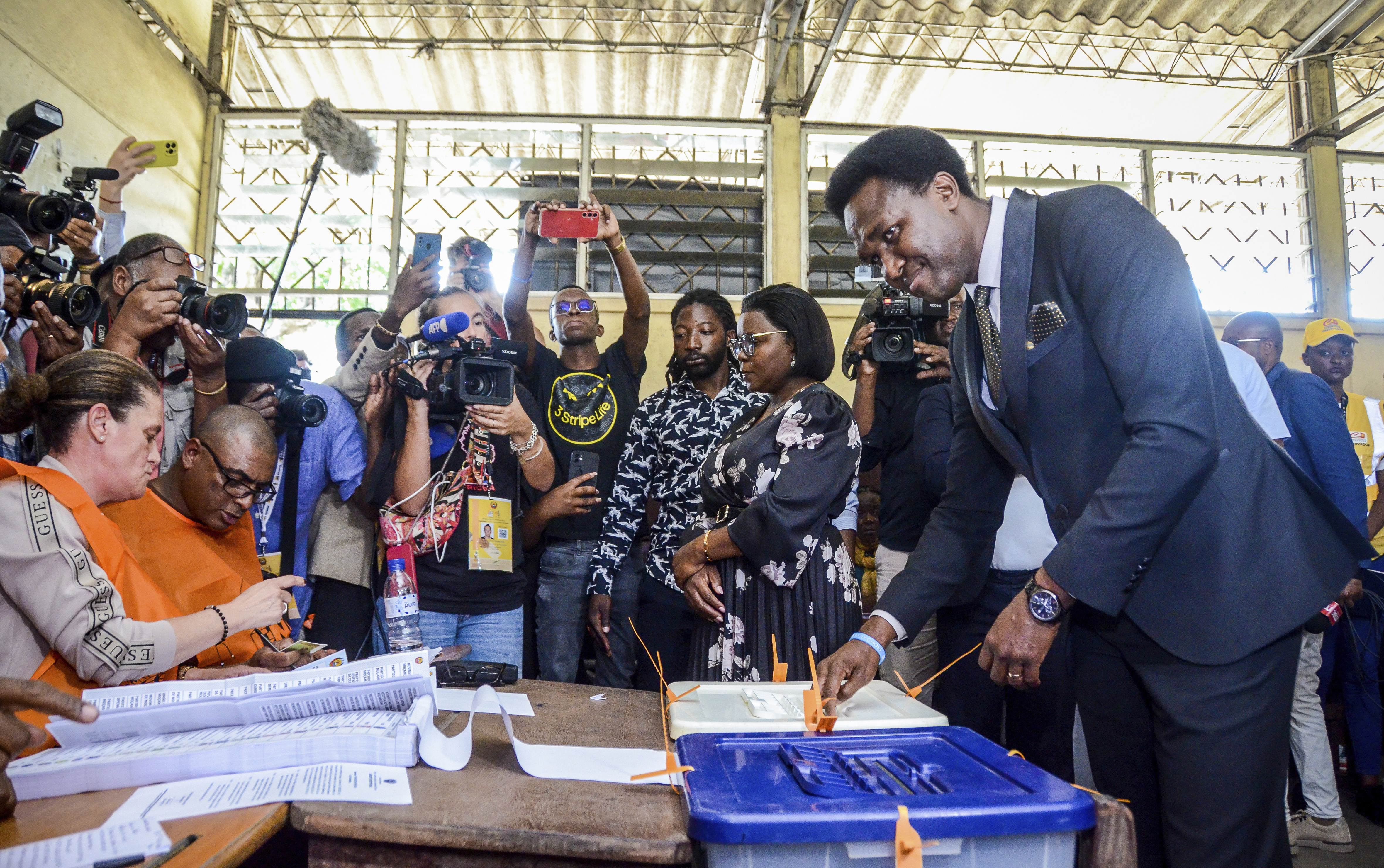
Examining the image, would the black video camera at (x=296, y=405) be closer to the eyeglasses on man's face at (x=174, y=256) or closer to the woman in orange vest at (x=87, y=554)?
the eyeglasses on man's face at (x=174, y=256)

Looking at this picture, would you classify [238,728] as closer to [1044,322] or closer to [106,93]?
[1044,322]

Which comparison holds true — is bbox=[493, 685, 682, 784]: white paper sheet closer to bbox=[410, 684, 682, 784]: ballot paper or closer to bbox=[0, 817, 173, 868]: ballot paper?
bbox=[410, 684, 682, 784]: ballot paper

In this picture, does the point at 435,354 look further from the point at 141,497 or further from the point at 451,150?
the point at 451,150

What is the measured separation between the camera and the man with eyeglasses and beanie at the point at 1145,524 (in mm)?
1085

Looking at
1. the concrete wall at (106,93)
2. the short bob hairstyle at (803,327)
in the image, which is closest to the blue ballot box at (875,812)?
the short bob hairstyle at (803,327)

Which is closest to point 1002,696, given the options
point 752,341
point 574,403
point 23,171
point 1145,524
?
point 752,341

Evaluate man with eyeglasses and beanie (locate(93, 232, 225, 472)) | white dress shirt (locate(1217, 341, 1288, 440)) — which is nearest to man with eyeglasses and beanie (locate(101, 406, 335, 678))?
man with eyeglasses and beanie (locate(93, 232, 225, 472))

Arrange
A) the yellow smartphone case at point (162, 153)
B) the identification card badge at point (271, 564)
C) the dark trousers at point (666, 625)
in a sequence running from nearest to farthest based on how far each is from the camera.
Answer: the identification card badge at point (271, 564), the dark trousers at point (666, 625), the yellow smartphone case at point (162, 153)

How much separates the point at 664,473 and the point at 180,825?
6.35ft

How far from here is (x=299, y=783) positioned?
86 centimetres

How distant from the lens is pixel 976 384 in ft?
4.72

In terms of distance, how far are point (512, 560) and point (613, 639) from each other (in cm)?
48

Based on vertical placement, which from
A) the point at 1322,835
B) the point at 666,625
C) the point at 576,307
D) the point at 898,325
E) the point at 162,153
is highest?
the point at 162,153

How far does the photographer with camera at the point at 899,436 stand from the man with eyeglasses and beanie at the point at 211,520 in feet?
5.82
